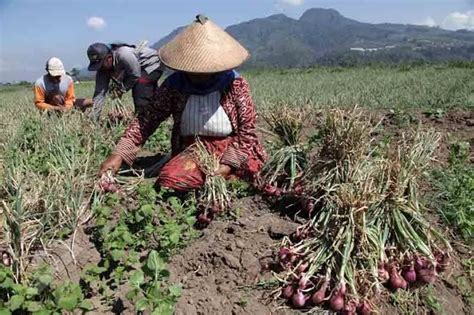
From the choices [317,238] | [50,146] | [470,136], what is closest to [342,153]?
[317,238]

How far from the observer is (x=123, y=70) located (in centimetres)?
486

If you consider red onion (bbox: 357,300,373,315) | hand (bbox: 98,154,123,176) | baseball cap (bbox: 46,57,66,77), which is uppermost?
baseball cap (bbox: 46,57,66,77)

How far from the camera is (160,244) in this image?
244 cm

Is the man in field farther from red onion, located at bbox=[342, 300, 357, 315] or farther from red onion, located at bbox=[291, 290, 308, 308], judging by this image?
red onion, located at bbox=[342, 300, 357, 315]

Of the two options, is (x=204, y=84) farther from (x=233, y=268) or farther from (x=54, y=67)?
(x=54, y=67)

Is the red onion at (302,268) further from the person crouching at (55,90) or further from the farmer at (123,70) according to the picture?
the person crouching at (55,90)

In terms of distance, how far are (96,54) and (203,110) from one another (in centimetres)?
183

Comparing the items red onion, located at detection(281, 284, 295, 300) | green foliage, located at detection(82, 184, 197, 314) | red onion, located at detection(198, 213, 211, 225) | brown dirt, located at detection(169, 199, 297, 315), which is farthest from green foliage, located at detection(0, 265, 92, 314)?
red onion, located at detection(198, 213, 211, 225)

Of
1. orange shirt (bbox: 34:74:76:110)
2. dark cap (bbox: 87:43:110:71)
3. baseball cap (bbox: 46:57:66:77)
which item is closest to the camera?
dark cap (bbox: 87:43:110:71)

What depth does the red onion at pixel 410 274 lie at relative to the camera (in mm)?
2270

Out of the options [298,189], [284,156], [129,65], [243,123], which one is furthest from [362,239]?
[129,65]

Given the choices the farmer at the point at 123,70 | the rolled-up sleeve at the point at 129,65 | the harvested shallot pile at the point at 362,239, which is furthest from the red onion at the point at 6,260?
the rolled-up sleeve at the point at 129,65

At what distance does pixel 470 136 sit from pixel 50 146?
369 cm

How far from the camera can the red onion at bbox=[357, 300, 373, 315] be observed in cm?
211
